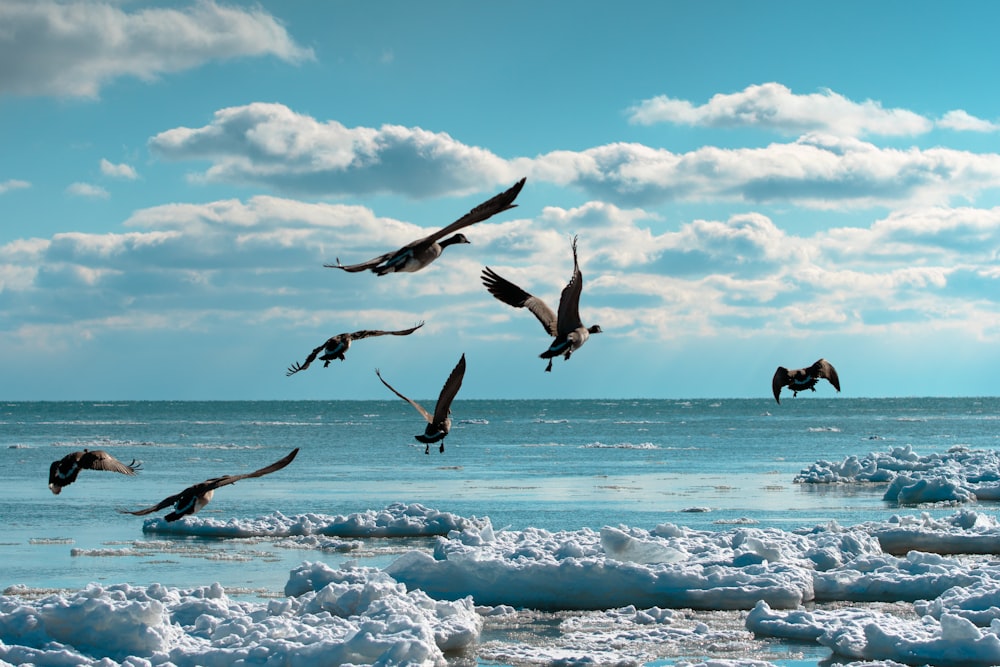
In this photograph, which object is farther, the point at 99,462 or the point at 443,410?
the point at 99,462

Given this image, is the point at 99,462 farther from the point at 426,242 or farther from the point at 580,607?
the point at 580,607

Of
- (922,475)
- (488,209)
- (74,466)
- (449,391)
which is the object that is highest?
(488,209)

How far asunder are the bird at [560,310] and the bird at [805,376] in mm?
3084

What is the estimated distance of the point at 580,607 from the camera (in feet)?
60.5

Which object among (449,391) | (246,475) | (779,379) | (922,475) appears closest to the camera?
(246,475)

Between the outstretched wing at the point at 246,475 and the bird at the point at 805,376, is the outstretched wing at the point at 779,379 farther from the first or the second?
the outstretched wing at the point at 246,475

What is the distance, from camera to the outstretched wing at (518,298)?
11422 mm

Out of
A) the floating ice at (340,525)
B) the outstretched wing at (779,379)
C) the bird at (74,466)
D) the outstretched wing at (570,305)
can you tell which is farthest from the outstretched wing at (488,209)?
the floating ice at (340,525)

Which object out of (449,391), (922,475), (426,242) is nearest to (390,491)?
(922,475)

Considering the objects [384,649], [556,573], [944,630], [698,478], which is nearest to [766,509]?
[698,478]

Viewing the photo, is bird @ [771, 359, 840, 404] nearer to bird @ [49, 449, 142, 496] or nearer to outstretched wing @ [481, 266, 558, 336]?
outstretched wing @ [481, 266, 558, 336]

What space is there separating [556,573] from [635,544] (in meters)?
1.94

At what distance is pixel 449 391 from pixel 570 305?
54.1 inches

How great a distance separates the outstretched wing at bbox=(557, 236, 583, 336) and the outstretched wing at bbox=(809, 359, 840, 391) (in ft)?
14.7
